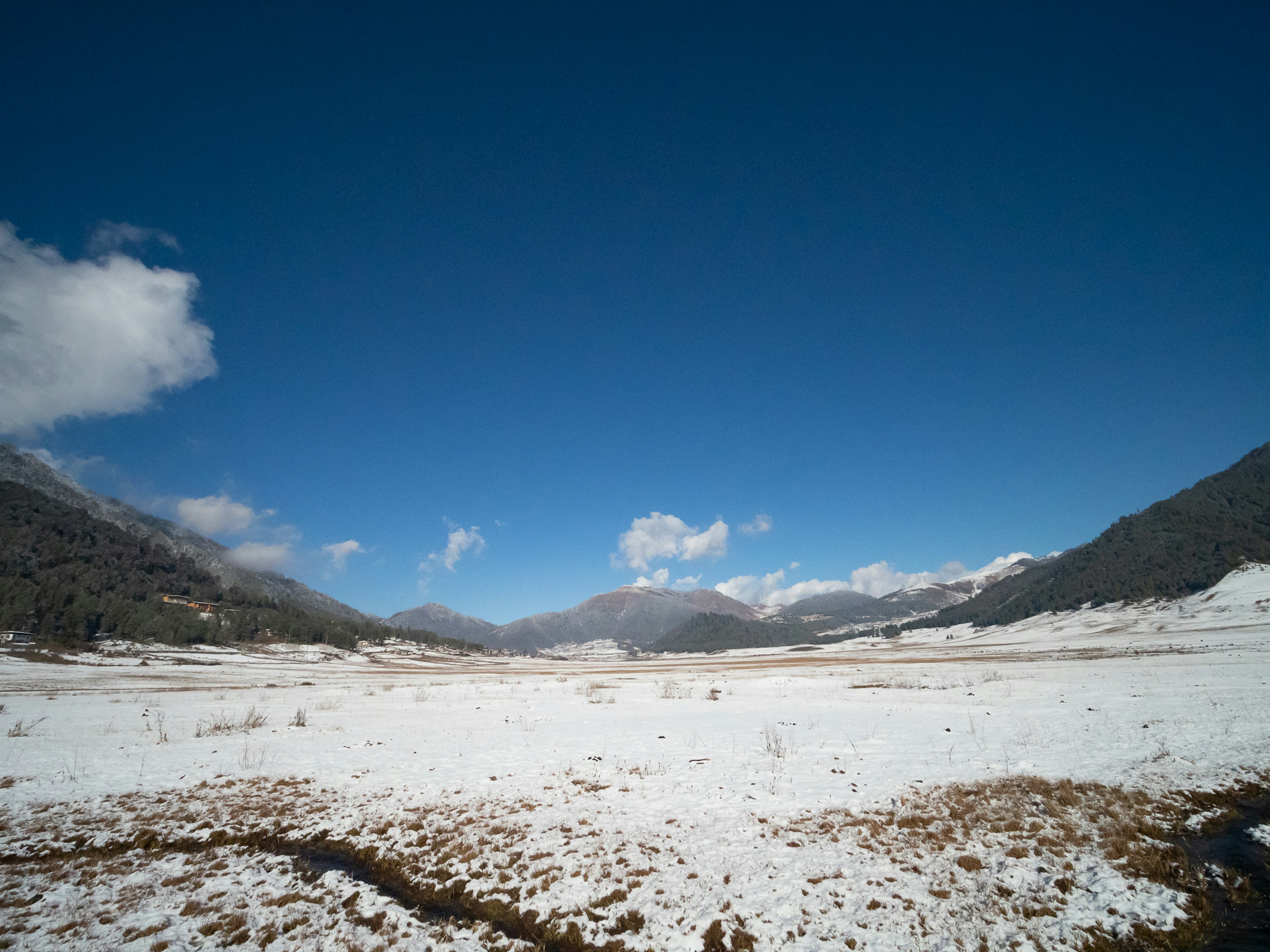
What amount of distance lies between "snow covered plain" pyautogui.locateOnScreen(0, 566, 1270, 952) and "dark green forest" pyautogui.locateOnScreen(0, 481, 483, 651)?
95.7 metres

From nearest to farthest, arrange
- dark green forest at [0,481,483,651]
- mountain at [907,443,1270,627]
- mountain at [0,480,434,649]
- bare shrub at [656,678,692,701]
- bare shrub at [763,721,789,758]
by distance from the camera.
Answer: bare shrub at [763,721,789,758] < bare shrub at [656,678,692,701] < dark green forest at [0,481,483,651] < mountain at [0,480,434,649] < mountain at [907,443,1270,627]

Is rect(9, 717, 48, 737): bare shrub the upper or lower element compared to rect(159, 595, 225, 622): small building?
lower

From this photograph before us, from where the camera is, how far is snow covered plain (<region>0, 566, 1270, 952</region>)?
7.39 meters

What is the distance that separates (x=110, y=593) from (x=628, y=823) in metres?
156

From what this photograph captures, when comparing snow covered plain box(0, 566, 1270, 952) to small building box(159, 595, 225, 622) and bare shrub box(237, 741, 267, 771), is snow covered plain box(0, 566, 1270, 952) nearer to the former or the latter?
bare shrub box(237, 741, 267, 771)

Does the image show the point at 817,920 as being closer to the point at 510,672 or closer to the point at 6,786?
the point at 6,786

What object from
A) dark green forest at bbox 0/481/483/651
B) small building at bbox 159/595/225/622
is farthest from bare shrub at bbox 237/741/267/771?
small building at bbox 159/595/225/622

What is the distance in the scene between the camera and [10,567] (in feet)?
347

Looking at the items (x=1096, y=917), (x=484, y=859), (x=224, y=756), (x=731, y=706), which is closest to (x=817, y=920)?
(x=1096, y=917)

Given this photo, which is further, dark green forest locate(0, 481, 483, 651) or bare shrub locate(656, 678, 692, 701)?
dark green forest locate(0, 481, 483, 651)

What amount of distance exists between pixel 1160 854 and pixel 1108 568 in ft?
635

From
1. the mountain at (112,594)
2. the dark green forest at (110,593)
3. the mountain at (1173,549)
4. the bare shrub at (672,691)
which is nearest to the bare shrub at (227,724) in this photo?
the bare shrub at (672,691)

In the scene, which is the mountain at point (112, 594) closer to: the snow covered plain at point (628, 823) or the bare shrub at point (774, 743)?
the snow covered plain at point (628, 823)

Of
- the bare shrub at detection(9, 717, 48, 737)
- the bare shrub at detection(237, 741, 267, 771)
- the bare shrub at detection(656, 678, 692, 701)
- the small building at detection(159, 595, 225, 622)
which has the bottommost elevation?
the bare shrub at detection(656, 678, 692, 701)
